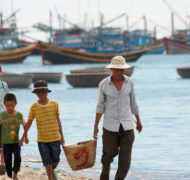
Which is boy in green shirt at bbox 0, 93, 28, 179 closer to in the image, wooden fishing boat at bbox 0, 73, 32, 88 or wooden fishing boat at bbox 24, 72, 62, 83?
wooden fishing boat at bbox 0, 73, 32, 88

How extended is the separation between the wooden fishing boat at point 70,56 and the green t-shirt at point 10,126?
6741 centimetres

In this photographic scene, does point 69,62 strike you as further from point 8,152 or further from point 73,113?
point 8,152

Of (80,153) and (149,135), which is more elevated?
(80,153)

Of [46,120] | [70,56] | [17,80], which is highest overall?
[46,120]

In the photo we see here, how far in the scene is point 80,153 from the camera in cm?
715

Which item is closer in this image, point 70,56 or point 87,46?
point 70,56

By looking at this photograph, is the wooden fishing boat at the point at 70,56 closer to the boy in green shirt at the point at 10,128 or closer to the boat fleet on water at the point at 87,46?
the boat fleet on water at the point at 87,46

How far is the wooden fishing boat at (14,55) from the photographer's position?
8362 cm

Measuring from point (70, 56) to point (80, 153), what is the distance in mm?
70926

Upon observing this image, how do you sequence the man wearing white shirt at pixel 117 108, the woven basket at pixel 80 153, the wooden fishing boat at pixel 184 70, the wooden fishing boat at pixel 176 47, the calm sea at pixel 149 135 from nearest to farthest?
the man wearing white shirt at pixel 117 108
the woven basket at pixel 80 153
the calm sea at pixel 149 135
the wooden fishing boat at pixel 184 70
the wooden fishing boat at pixel 176 47

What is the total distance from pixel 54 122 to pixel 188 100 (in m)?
20.2

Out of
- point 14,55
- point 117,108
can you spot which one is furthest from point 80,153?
point 14,55

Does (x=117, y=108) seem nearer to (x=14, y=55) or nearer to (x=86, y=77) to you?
(x=86, y=77)

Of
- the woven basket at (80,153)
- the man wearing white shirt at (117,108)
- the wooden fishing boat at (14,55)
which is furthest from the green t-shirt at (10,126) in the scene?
the wooden fishing boat at (14,55)
